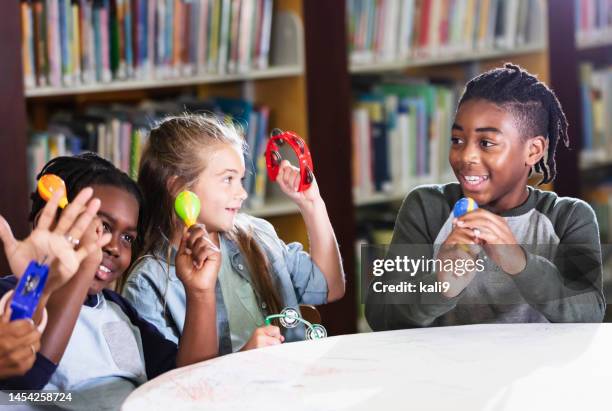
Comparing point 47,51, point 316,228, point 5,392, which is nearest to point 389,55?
point 47,51

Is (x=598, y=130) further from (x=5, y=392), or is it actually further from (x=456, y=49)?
(x=5, y=392)

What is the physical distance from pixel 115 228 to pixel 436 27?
1.75 metres

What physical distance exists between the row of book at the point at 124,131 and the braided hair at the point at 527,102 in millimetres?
835

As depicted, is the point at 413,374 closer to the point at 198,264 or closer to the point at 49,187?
the point at 198,264

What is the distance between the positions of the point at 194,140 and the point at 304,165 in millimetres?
177

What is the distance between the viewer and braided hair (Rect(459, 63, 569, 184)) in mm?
1520

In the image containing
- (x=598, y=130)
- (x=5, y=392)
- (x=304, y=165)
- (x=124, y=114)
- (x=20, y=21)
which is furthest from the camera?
(x=598, y=130)

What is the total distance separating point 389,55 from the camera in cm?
295

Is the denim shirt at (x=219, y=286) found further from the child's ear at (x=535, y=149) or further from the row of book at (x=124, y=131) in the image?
the row of book at (x=124, y=131)

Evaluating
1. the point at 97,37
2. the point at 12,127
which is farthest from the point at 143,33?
the point at 12,127

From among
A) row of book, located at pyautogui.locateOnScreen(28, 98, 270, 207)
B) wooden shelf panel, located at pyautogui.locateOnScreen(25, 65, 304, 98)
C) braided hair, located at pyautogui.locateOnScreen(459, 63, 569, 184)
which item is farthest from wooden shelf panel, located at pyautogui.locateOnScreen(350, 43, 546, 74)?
braided hair, located at pyautogui.locateOnScreen(459, 63, 569, 184)

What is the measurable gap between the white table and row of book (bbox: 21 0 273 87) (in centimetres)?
124

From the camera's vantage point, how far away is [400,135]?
117 inches

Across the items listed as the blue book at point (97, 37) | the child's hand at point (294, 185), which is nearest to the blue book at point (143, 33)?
the blue book at point (97, 37)
